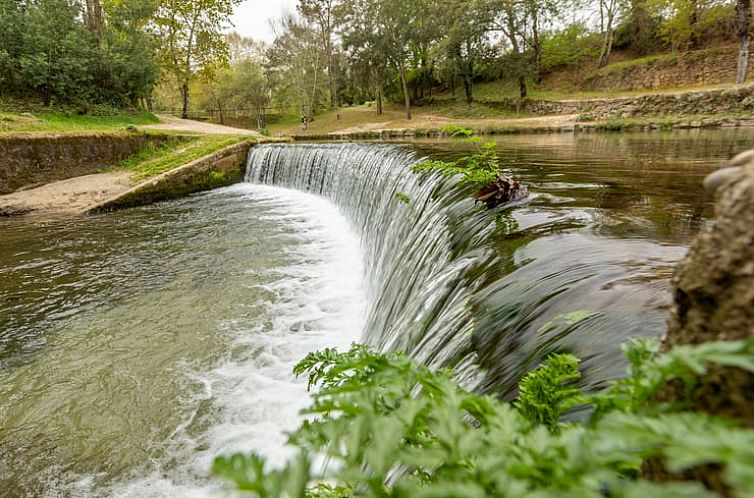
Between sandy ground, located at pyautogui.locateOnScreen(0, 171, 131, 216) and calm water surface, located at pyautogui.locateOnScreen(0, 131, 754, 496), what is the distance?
13.0 feet

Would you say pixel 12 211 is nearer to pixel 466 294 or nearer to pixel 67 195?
pixel 67 195

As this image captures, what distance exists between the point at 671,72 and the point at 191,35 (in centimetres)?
3186

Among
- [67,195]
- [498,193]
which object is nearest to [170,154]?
[67,195]

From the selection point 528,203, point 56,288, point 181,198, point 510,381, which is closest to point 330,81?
point 181,198

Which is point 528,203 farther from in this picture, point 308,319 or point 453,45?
point 453,45

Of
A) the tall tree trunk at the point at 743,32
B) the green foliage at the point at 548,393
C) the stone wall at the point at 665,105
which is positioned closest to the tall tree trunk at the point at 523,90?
the stone wall at the point at 665,105

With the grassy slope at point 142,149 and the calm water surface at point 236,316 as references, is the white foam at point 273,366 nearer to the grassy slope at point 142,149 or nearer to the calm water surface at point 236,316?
the calm water surface at point 236,316

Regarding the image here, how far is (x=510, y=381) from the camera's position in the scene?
1.91 meters

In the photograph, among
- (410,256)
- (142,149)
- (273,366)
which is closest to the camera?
(273,366)

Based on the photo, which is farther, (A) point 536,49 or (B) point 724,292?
(A) point 536,49

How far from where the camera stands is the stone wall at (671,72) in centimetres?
2420

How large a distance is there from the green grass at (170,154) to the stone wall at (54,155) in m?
0.45

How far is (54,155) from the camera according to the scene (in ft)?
45.3

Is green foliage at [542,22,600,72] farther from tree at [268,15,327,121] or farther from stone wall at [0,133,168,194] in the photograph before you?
stone wall at [0,133,168,194]
